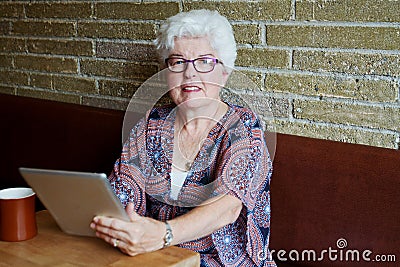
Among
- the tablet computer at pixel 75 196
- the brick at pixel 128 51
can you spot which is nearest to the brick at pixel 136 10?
the brick at pixel 128 51

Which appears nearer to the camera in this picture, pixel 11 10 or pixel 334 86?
pixel 334 86

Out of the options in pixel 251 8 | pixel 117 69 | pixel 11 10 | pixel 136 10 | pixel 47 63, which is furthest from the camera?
pixel 11 10

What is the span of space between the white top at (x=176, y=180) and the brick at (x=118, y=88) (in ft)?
2.19

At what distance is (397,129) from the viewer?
63.3 inches

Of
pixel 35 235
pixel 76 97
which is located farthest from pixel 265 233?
pixel 76 97

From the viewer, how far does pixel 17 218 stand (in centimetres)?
132

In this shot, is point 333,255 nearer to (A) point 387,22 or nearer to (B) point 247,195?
(B) point 247,195

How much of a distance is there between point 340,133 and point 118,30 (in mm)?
983

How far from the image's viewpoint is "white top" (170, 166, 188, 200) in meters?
1.62

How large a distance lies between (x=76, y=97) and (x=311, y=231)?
124cm

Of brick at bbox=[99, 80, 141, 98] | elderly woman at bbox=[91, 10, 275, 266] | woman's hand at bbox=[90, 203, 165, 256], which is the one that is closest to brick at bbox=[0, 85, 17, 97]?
brick at bbox=[99, 80, 141, 98]

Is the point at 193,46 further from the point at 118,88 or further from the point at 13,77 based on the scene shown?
the point at 13,77

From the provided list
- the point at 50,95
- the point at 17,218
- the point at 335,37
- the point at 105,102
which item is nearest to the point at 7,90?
the point at 50,95

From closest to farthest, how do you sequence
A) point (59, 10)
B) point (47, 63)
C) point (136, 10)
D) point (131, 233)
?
point (131, 233)
point (136, 10)
point (59, 10)
point (47, 63)
